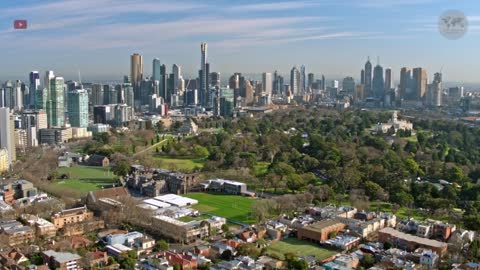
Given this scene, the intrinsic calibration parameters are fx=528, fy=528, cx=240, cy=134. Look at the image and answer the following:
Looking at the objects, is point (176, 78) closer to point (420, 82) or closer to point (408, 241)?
point (420, 82)

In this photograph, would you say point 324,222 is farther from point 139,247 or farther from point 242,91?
point 242,91

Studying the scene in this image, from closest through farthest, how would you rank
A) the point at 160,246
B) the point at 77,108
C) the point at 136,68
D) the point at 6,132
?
the point at 160,246 < the point at 6,132 < the point at 77,108 < the point at 136,68

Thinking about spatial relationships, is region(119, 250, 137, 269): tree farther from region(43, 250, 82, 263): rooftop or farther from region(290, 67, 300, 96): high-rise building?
region(290, 67, 300, 96): high-rise building

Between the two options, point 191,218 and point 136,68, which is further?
point 136,68

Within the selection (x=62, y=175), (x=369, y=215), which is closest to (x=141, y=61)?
(x=62, y=175)

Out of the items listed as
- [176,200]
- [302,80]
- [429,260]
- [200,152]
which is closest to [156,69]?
[302,80]

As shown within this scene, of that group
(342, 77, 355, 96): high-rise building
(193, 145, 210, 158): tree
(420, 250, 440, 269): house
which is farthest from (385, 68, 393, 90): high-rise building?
(420, 250, 440, 269): house
